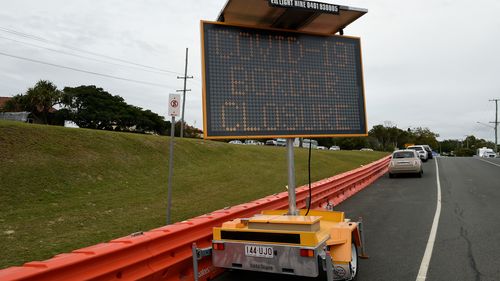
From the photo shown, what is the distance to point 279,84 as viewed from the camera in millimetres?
5645

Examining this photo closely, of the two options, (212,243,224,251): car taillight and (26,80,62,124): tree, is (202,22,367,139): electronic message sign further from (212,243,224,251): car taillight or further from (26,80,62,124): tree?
(26,80,62,124): tree

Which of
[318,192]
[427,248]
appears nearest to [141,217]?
[318,192]

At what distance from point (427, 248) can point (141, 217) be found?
6424mm

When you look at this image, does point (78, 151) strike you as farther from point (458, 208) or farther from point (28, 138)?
point (458, 208)

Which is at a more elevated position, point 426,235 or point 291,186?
point 291,186

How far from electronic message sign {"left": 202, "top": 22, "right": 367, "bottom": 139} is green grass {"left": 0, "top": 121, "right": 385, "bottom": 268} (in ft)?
13.0

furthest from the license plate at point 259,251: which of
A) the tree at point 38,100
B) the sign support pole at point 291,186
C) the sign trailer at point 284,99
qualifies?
the tree at point 38,100

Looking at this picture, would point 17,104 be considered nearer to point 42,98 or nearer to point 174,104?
point 42,98

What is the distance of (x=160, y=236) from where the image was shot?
163 inches

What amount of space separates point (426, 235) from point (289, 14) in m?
5.02

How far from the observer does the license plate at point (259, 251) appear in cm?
425

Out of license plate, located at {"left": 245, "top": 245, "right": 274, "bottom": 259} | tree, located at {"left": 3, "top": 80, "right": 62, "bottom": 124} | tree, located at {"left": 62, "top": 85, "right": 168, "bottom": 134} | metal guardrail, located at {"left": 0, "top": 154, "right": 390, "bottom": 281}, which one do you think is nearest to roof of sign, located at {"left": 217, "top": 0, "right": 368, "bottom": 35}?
metal guardrail, located at {"left": 0, "top": 154, "right": 390, "bottom": 281}

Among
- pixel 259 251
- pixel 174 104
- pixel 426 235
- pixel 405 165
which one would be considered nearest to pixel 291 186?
Result: pixel 259 251

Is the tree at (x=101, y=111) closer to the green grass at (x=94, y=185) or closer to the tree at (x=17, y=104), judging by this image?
the tree at (x=17, y=104)
